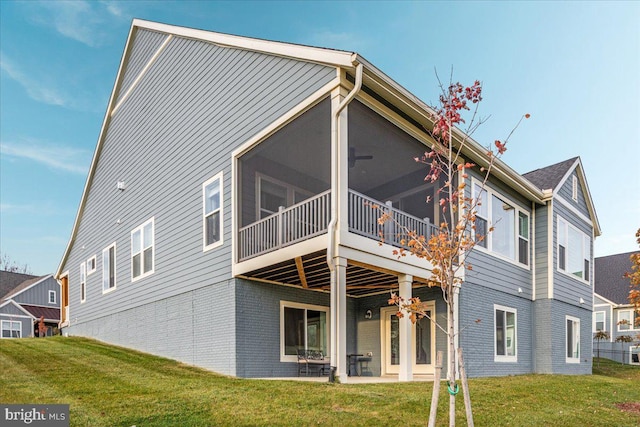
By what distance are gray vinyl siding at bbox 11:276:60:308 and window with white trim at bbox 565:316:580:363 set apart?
35.1 metres

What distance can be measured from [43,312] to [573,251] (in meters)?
35.0

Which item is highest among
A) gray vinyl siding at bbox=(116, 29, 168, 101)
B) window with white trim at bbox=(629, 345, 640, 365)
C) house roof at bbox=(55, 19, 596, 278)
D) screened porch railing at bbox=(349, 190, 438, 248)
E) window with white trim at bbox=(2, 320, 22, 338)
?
gray vinyl siding at bbox=(116, 29, 168, 101)

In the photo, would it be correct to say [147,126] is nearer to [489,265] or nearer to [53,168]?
[489,265]

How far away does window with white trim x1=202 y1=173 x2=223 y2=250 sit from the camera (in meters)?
11.0

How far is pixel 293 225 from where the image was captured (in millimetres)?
9359

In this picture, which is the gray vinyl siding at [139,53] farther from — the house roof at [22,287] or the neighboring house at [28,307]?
the house roof at [22,287]

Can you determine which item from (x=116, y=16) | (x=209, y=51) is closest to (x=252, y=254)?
(x=209, y=51)

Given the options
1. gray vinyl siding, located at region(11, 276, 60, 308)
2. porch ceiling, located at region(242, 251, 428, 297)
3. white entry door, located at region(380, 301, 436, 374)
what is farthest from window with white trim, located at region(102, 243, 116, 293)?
gray vinyl siding, located at region(11, 276, 60, 308)

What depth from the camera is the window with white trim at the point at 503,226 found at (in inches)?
504

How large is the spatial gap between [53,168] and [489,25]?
81.3 ft

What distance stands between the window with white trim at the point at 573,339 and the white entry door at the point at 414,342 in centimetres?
645

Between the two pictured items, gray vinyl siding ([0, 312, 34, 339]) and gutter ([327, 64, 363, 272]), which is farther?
gray vinyl siding ([0, 312, 34, 339])

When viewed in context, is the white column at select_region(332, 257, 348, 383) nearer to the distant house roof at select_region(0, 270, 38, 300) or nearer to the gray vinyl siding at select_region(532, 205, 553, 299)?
the gray vinyl siding at select_region(532, 205, 553, 299)

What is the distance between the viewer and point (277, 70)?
9906 mm
